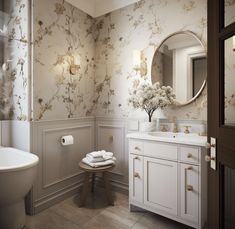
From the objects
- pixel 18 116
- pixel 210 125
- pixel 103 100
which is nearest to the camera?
pixel 210 125

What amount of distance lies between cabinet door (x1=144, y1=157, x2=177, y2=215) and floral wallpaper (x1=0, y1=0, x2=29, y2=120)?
1.39 meters

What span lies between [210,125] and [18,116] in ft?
6.19

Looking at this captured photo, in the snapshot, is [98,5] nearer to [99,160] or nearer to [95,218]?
[99,160]

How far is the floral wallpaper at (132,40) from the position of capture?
6.20 ft

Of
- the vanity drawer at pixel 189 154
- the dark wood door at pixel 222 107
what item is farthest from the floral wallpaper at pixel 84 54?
the dark wood door at pixel 222 107

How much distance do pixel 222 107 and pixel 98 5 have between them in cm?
230

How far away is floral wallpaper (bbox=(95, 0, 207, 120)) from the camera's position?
1.89 meters

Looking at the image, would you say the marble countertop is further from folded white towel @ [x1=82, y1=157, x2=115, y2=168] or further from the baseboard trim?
the baseboard trim

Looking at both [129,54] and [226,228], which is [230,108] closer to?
[226,228]

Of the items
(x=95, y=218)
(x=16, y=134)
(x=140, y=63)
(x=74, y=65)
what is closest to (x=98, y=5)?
(x=74, y=65)

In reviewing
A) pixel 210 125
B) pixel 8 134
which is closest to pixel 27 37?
pixel 8 134

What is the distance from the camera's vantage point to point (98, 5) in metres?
2.58

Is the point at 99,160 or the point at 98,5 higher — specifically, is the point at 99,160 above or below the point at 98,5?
below

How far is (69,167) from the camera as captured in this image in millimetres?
2344
